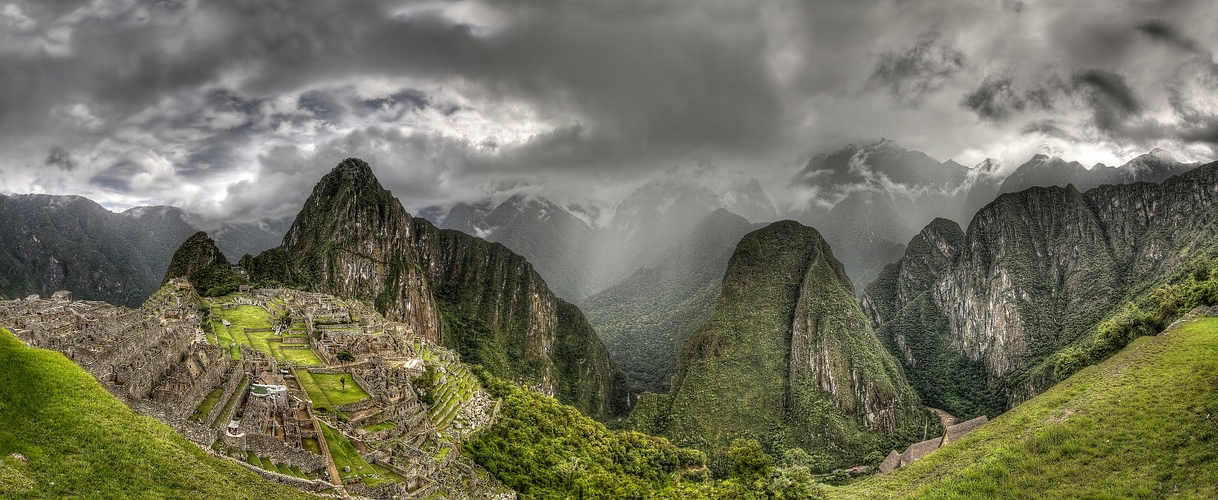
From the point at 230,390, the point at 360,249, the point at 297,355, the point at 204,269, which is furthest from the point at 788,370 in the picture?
the point at 204,269

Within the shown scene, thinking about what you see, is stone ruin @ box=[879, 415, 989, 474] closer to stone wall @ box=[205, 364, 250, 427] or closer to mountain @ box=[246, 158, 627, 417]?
stone wall @ box=[205, 364, 250, 427]

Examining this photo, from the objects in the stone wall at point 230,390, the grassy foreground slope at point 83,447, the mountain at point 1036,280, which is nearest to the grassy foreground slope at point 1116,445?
the grassy foreground slope at point 83,447

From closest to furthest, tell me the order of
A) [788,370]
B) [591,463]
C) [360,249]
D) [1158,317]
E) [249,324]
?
[249,324] < [591,463] < [1158,317] < [788,370] < [360,249]

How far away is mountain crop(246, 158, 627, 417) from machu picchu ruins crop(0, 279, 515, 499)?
7460 cm

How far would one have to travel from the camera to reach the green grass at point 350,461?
1079 inches

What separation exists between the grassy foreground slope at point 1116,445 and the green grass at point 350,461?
36669mm

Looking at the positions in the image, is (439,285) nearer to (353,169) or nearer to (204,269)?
(353,169)

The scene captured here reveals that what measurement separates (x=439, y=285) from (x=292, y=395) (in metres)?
158

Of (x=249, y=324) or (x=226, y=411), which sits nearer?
(x=226, y=411)

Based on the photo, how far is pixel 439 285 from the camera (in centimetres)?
18375

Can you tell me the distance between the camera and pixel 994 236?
553ft

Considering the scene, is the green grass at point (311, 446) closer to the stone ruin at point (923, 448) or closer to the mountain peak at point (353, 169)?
the stone ruin at point (923, 448)

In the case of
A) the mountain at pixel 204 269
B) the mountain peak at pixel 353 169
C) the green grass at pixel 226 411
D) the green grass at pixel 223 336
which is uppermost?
the mountain peak at pixel 353 169

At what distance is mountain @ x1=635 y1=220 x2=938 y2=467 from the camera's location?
114 metres
